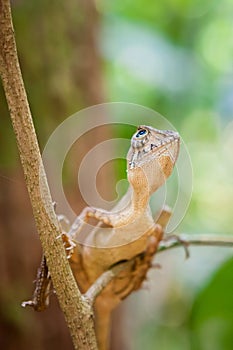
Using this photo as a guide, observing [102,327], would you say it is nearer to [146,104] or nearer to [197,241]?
[197,241]

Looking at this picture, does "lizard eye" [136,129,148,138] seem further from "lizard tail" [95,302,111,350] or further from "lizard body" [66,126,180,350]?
"lizard tail" [95,302,111,350]

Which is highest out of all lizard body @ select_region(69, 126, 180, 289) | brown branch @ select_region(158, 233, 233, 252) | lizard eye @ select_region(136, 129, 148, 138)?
lizard eye @ select_region(136, 129, 148, 138)

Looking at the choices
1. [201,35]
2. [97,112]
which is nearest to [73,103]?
[97,112]

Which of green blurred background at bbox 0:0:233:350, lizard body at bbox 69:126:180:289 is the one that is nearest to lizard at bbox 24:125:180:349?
lizard body at bbox 69:126:180:289

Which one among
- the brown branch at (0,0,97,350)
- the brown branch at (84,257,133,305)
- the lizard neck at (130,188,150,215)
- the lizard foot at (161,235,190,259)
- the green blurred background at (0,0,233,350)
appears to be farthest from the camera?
the green blurred background at (0,0,233,350)

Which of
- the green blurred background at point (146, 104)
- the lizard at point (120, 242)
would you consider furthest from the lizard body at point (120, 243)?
the green blurred background at point (146, 104)
